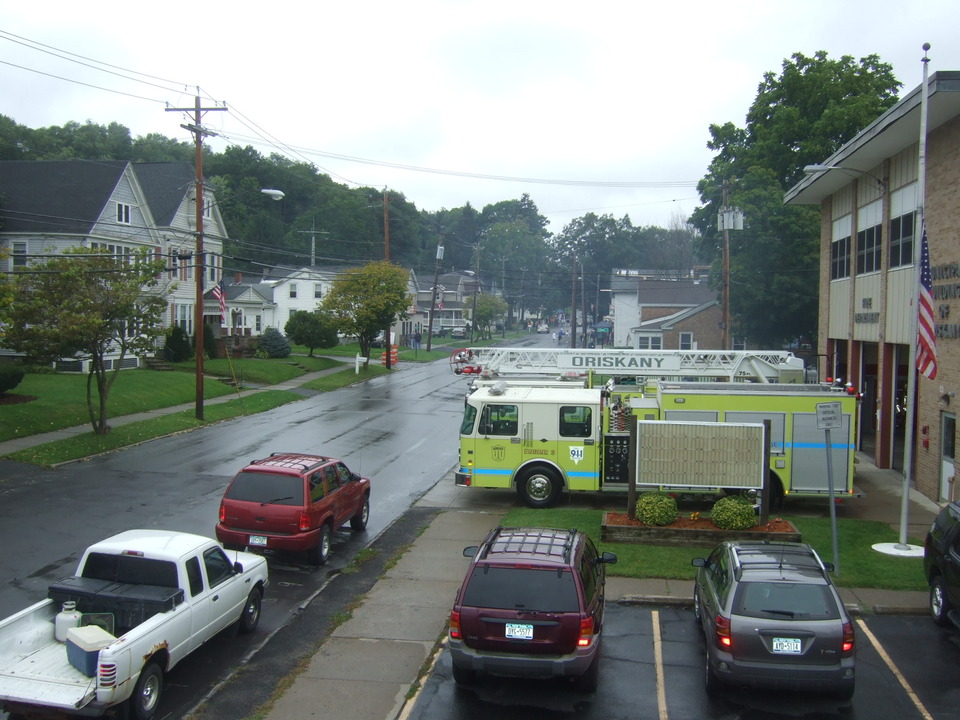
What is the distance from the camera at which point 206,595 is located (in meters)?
9.96

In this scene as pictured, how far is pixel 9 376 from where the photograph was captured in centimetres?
2992

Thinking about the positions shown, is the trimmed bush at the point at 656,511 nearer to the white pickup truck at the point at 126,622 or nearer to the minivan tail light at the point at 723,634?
the minivan tail light at the point at 723,634

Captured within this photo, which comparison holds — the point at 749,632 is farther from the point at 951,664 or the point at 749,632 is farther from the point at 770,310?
the point at 770,310

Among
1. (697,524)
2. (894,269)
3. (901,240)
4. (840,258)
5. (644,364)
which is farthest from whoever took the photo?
(840,258)

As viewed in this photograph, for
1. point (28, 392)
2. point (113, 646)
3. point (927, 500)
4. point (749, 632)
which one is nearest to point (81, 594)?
point (113, 646)

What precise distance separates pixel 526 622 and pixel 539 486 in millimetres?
10333

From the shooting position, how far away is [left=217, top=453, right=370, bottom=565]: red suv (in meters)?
13.9

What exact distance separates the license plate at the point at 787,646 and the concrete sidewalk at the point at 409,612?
3844 millimetres

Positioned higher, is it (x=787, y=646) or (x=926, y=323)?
(x=926, y=323)

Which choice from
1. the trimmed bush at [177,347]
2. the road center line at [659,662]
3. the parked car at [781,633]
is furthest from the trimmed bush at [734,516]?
the trimmed bush at [177,347]

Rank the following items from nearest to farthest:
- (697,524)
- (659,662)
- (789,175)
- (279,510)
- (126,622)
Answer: (126,622)
(659,662)
(279,510)
(697,524)
(789,175)

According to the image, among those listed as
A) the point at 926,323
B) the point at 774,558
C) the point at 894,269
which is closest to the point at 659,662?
the point at 774,558

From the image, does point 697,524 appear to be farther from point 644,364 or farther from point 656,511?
point 644,364

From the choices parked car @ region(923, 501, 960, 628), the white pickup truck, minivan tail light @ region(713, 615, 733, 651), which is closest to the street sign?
parked car @ region(923, 501, 960, 628)
